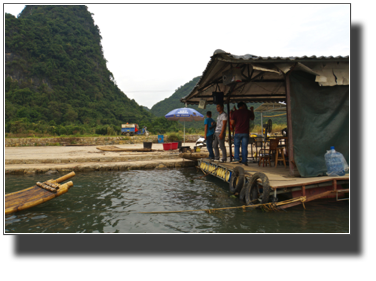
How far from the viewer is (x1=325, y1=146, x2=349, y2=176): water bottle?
5.25 m

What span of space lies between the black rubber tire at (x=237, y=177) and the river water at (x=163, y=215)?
29 centimetres

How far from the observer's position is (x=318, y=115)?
566cm

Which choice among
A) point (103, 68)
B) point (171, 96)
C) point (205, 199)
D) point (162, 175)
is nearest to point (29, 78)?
point (103, 68)

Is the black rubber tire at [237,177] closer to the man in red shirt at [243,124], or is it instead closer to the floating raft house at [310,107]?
the floating raft house at [310,107]

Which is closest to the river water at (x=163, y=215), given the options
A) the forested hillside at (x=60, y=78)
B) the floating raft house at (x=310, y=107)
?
the floating raft house at (x=310, y=107)

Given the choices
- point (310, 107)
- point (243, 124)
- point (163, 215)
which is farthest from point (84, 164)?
point (310, 107)

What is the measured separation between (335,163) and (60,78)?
212ft

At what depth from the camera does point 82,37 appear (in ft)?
242

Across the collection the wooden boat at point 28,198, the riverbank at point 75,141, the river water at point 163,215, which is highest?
the riverbank at point 75,141

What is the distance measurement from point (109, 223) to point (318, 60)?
5426 millimetres

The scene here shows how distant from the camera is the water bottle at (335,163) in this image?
5.25 metres
